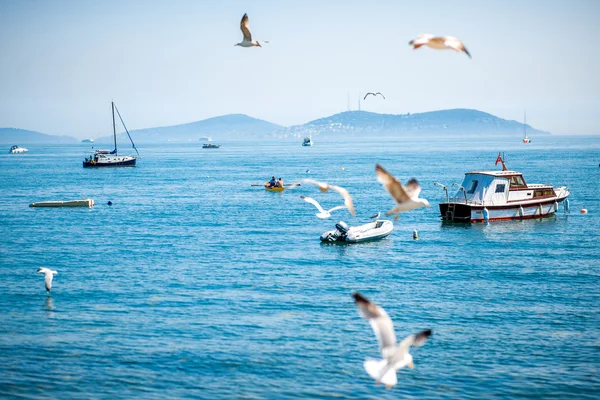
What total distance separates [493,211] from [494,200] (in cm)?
104

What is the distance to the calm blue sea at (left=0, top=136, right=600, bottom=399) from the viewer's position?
2722cm

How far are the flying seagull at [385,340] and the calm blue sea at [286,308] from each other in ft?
26.6

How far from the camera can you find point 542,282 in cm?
4188

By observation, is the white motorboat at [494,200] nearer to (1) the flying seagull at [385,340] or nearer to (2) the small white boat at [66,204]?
Result: (2) the small white boat at [66,204]

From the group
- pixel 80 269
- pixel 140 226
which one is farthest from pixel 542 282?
pixel 140 226

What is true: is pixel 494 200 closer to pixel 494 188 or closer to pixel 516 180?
pixel 494 188

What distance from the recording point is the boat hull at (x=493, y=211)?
64812 millimetres

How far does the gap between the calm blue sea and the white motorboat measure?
1.58 metres

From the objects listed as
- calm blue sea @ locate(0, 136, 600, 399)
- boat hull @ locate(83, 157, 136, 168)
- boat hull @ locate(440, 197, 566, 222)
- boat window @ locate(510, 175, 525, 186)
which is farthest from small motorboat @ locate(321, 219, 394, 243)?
boat hull @ locate(83, 157, 136, 168)

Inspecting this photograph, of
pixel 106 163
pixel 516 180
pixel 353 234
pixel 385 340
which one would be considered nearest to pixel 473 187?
pixel 516 180

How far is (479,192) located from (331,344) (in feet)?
127

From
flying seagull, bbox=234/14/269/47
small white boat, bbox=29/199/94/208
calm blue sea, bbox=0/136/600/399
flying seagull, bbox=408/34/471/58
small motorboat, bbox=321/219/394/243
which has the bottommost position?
calm blue sea, bbox=0/136/600/399

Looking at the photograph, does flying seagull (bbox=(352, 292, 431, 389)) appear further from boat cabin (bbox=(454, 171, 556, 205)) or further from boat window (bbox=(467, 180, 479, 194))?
boat window (bbox=(467, 180, 479, 194))

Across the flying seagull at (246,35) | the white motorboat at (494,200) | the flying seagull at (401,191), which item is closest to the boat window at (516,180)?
the white motorboat at (494,200)
